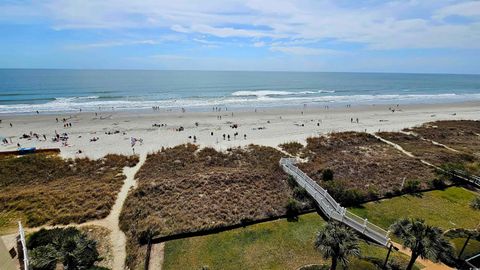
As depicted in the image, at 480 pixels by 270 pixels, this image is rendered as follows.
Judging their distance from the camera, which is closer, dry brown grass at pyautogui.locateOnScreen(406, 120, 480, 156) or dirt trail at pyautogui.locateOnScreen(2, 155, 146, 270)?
dirt trail at pyautogui.locateOnScreen(2, 155, 146, 270)

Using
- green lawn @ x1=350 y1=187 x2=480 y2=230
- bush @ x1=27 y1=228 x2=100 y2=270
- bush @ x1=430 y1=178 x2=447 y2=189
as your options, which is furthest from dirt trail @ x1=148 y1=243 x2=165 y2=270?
bush @ x1=430 y1=178 x2=447 y2=189

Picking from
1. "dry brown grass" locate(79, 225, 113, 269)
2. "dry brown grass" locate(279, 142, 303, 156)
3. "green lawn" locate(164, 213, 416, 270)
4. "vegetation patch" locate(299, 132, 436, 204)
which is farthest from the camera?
"dry brown grass" locate(279, 142, 303, 156)

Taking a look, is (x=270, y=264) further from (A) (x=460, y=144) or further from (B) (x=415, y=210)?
(A) (x=460, y=144)

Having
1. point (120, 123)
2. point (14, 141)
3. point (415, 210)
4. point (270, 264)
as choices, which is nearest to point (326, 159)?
point (415, 210)

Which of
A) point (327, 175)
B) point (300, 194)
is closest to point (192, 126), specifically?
point (327, 175)

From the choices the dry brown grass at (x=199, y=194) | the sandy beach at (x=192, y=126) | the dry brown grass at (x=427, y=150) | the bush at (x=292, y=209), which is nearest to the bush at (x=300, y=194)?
the dry brown grass at (x=199, y=194)

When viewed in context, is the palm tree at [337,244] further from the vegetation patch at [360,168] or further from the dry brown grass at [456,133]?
the dry brown grass at [456,133]

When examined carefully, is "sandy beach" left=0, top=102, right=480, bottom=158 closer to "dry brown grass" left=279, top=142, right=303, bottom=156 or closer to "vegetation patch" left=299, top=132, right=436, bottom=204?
"dry brown grass" left=279, top=142, right=303, bottom=156
